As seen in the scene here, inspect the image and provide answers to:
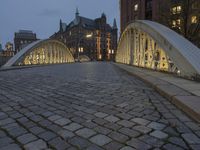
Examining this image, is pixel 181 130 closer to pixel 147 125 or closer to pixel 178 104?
pixel 147 125

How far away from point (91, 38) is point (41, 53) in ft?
205

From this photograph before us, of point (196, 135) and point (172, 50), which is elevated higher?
point (172, 50)

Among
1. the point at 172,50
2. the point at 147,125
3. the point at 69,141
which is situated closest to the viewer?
the point at 69,141

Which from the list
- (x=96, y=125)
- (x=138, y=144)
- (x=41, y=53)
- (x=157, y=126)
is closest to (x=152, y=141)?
(x=138, y=144)

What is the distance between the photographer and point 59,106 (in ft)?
15.1

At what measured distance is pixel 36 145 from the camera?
2.67 metres

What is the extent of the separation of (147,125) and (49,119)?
1815 millimetres

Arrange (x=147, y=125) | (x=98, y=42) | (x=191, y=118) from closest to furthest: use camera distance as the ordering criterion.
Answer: (x=147, y=125) < (x=191, y=118) < (x=98, y=42)

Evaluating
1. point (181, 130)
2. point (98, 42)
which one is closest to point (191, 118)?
point (181, 130)

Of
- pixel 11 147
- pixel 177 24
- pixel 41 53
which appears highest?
pixel 177 24

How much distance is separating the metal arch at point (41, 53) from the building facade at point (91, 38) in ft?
144

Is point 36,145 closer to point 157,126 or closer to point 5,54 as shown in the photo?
point 157,126

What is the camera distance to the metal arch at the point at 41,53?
2319 centimetres

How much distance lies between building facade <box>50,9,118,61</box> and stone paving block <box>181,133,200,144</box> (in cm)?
8300
